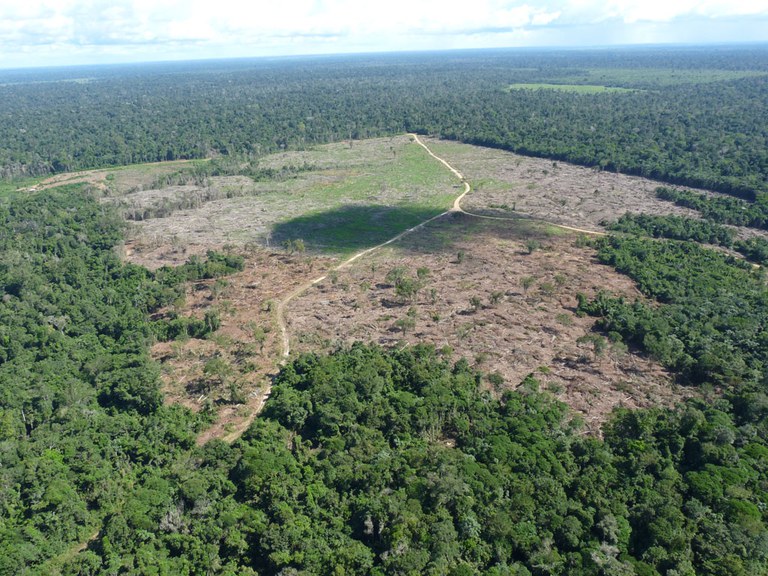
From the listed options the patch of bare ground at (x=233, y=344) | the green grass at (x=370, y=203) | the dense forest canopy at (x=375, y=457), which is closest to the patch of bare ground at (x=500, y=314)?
the dense forest canopy at (x=375, y=457)

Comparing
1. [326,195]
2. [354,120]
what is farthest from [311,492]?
[354,120]

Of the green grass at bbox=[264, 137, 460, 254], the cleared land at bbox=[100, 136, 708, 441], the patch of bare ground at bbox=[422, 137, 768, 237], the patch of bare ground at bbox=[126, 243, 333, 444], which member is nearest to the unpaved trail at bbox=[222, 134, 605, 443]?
the patch of bare ground at bbox=[126, 243, 333, 444]

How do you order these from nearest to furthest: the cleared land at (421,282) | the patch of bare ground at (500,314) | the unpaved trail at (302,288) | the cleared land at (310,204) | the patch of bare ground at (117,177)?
the unpaved trail at (302,288), the patch of bare ground at (500,314), the cleared land at (421,282), the cleared land at (310,204), the patch of bare ground at (117,177)

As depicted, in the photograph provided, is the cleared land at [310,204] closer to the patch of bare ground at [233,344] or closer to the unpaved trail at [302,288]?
the unpaved trail at [302,288]

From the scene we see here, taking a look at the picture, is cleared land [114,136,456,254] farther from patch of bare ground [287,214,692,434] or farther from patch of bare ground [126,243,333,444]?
patch of bare ground [287,214,692,434]

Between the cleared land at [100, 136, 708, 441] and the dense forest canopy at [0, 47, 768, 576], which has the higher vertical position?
the dense forest canopy at [0, 47, 768, 576]

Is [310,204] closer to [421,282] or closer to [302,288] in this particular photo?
[302,288]

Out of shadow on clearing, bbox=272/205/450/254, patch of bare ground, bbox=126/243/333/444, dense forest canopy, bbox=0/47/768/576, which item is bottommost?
patch of bare ground, bbox=126/243/333/444
